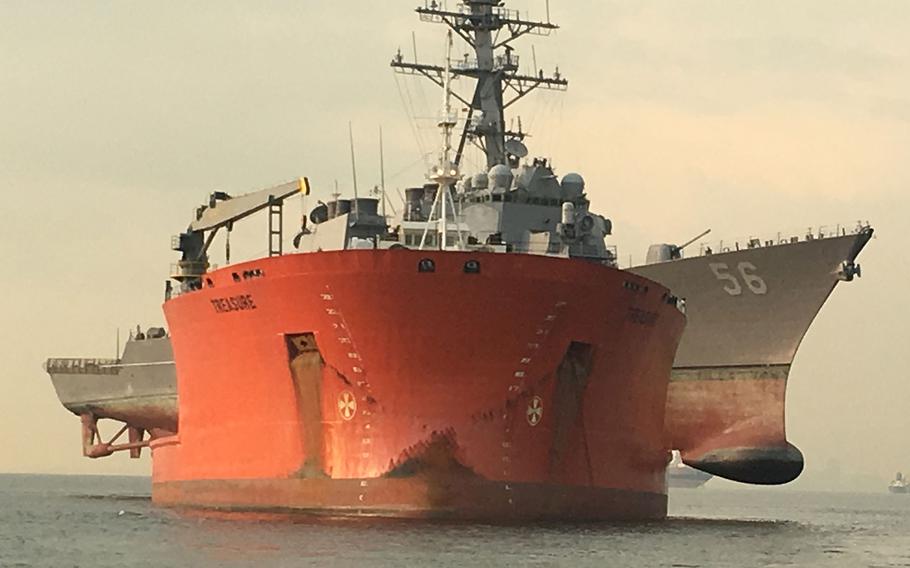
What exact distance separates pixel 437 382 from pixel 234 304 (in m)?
5.88

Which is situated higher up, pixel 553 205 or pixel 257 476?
pixel 553 205

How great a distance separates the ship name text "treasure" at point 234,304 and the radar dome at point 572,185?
1137 centimetres

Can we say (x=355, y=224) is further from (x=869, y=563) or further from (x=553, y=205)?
(x=869, y=563)

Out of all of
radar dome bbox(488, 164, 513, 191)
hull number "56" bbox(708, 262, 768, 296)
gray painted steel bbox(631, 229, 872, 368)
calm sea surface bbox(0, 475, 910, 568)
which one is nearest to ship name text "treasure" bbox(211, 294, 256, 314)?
calm sea surface bbox(0, 475, 910, 568)

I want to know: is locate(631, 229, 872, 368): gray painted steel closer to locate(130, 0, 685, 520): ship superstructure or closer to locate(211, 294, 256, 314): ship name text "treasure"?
locate(130, 0, 685, 520): ship superstructure

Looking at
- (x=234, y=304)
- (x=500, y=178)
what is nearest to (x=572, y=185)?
(x=500, y=178)

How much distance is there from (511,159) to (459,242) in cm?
1191

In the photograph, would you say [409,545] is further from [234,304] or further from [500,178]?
[500,178]

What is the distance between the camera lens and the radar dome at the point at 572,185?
41375 millimetres

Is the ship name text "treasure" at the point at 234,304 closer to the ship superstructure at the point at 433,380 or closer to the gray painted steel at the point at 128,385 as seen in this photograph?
the ship superstructure at the point at 433,380

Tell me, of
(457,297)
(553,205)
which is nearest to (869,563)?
(457,297)

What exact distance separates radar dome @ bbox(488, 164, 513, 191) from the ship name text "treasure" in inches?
372

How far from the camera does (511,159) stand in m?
45.1

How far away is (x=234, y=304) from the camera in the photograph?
32.9 m
